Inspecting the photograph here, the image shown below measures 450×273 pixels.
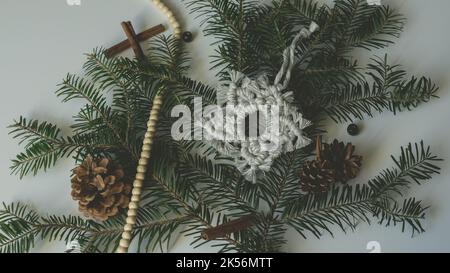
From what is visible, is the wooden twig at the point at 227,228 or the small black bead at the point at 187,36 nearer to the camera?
the wooden twig at the point at 227,228

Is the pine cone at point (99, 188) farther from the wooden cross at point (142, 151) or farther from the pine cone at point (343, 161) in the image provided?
the pine cone at point (343, 161)

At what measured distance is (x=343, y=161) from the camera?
703 millimetres

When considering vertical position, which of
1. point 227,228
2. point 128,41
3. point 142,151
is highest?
point 128,41

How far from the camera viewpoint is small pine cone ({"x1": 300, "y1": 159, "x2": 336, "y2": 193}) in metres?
0.68

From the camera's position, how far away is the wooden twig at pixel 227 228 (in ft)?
2.21

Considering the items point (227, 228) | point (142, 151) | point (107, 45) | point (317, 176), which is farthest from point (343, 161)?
point (107, 45)

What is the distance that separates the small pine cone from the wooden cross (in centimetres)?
23

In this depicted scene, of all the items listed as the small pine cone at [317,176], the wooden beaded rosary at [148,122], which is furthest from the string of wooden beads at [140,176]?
the small pine cone at [317,176]

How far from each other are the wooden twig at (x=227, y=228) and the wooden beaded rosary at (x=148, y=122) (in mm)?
108

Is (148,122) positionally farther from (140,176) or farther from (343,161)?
(343,161)

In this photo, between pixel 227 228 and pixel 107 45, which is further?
pixel 107 45

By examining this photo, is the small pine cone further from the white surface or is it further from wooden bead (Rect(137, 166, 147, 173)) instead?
wooden bead (Rect(137, 166, 147, 173))

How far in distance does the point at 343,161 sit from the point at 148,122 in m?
0.29
